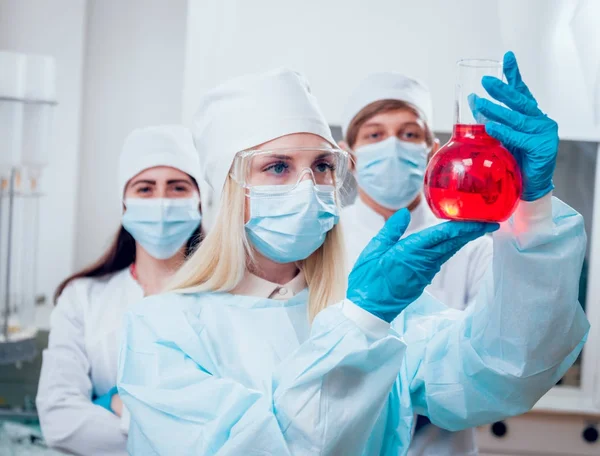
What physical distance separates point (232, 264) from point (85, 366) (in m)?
0.97

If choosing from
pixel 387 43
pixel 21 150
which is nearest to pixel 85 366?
pixel 21 150

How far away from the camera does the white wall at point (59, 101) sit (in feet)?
10.3

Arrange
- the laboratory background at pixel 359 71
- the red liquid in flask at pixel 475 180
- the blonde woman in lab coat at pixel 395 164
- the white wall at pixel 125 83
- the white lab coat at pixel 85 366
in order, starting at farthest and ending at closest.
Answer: the white wall at pixel 125 83
the laboratory background at pixel 359 71
the blonde woman in lab coat at pixel 395 164
the white lab coat at pixel 85 366
the red liquid in flask at pixel 475 180

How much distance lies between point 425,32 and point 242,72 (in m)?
0.75

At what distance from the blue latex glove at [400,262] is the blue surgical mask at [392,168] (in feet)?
3.47

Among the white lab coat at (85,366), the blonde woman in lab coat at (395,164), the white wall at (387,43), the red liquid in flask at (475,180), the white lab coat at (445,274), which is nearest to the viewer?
the red liquid in flask at (475,180)

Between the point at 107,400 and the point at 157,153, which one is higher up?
the point at 157,153

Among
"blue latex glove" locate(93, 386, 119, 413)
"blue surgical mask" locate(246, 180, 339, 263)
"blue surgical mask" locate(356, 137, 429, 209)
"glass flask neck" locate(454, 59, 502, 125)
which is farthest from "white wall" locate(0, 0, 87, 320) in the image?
"glass flask neck" locate(454, 59, 502, 125)

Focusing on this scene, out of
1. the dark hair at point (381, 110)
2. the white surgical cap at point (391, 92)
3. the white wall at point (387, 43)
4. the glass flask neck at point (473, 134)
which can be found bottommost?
the glass flask neck at point (473, 134)

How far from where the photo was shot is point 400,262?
115 centimetres

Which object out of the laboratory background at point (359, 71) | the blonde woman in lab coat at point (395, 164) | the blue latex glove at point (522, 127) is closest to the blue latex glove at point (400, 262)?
the blue latex glove at point (522, 127)

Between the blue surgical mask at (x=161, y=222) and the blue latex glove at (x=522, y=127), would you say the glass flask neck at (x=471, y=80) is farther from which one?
the blue surgical mask at (x=161, y=222)

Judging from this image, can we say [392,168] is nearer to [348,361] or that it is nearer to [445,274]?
[445,274]

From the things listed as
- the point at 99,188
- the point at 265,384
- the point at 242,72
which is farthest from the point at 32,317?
the point at 265,384
